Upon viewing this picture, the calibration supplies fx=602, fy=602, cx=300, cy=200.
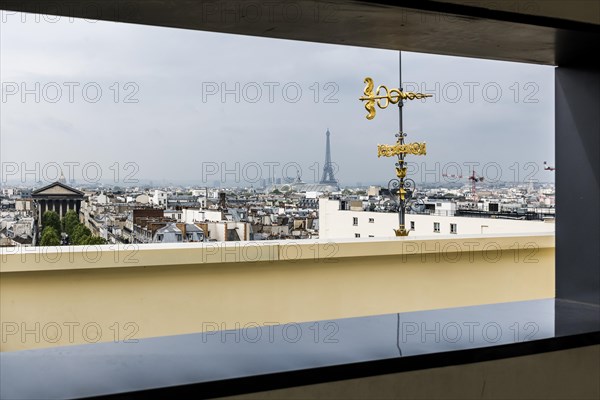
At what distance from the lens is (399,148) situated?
129 inches

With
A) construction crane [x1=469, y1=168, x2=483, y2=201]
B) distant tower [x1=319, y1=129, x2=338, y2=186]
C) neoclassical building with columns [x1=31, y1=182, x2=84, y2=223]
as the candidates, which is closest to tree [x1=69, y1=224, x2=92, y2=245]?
neoclassical building with columns [x1=31, y1=182, x2=84, y2=223]

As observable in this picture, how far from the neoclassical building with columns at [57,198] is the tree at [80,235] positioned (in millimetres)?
127

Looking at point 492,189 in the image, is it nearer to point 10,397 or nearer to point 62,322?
point 62,322

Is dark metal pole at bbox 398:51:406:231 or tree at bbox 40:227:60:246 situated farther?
dark metal pole at bbox 398:51:406:231

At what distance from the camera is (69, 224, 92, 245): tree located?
2.53 meters

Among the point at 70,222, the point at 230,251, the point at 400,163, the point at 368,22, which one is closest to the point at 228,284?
the point at 230,251

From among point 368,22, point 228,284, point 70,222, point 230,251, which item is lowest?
point 228,284

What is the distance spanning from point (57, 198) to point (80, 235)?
297mm

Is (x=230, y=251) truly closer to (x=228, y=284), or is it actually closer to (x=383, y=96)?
(x=228, y=284)

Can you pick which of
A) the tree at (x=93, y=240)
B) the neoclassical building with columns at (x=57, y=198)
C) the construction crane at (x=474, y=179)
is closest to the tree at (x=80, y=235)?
the tree at (x=93, y=240)

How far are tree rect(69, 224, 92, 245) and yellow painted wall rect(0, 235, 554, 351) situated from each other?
76mm

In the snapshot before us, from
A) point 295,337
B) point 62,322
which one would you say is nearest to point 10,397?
point 295,337

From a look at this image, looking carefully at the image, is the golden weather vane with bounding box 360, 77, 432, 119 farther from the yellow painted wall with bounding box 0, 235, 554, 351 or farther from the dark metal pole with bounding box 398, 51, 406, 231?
the yellow painted wall with bounding box 0, 235, 554, 351

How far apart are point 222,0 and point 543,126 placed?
2.21 metres
